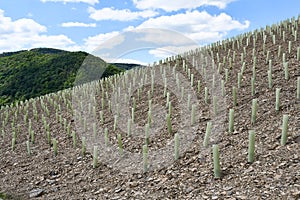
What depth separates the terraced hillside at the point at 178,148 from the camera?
446 centimetres

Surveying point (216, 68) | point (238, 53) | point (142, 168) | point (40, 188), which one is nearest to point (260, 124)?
point (142, 168)

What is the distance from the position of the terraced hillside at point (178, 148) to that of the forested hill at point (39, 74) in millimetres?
33327

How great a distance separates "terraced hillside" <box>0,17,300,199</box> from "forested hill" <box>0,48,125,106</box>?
33.3 m

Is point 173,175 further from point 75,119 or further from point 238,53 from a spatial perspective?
point 238,53

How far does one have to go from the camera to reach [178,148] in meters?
5.62

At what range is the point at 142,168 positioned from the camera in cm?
577

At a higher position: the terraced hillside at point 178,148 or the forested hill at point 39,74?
the forested hill at point 39,74

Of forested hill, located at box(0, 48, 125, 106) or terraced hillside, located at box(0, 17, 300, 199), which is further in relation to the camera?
forested hill, located at box(0, 48, 125, 106)

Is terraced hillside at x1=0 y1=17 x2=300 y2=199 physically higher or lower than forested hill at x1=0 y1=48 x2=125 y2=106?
lower

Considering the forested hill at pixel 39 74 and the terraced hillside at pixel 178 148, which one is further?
the forested hill at pixel 39 74

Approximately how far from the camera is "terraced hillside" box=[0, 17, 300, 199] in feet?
14.6

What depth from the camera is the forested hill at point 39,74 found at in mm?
43469

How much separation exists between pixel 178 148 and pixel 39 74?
1820 inches

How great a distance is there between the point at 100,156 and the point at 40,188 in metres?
1.45
